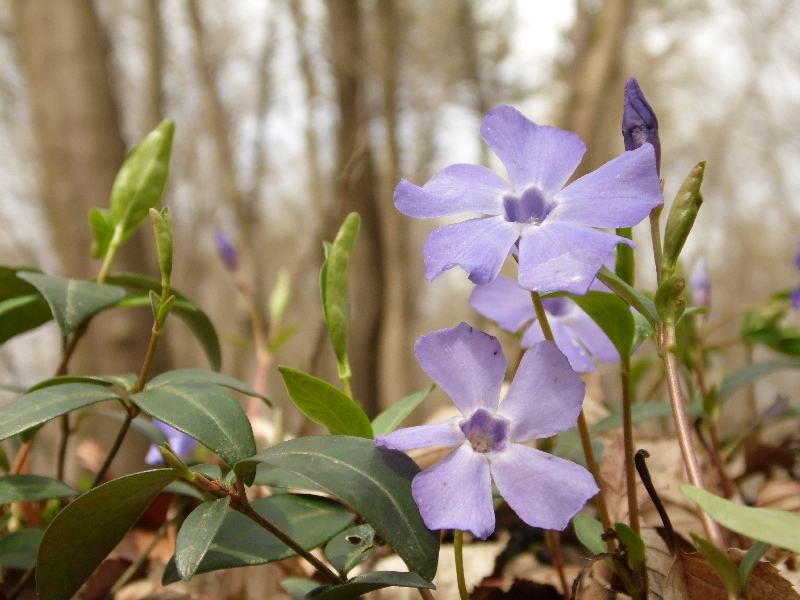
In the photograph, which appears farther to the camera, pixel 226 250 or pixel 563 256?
pixel 226 250

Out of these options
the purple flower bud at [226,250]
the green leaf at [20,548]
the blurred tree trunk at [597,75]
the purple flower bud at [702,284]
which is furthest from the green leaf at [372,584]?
the blurred tree trunk at [597,75]

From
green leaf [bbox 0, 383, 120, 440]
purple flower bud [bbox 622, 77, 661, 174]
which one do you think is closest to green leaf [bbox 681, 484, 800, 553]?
purple flower bud [bbox 622, 77, 661, 174]

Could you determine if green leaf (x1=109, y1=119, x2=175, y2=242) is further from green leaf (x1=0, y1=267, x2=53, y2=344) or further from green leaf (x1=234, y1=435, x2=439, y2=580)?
green leaf (x1=234, y1=435, x2=439, y2=580)

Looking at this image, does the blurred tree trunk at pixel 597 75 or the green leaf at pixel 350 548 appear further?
the blurred tree trunk at pixel 597 75

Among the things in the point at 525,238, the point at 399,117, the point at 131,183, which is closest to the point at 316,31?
the point at 399,117

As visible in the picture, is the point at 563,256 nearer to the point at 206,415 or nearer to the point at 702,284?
the point at 206,415

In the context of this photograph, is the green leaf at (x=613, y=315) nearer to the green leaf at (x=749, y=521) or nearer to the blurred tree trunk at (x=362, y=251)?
the green leaf at (x=749, y=521)

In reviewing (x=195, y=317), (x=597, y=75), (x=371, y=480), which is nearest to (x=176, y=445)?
(x=195, y=317)
